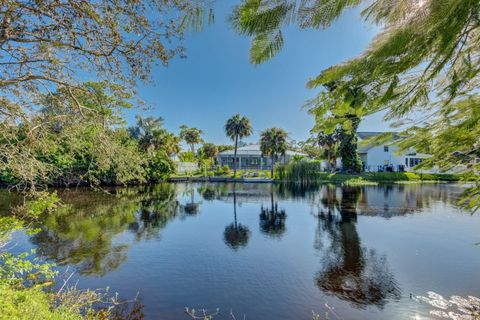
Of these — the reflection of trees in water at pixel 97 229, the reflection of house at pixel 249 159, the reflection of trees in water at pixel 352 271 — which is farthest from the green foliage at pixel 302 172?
the reflection of trees in water at pixel 352 271

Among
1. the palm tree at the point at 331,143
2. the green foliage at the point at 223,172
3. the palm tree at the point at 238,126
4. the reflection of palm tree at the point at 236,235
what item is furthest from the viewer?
the green foliage at the point at 223,172

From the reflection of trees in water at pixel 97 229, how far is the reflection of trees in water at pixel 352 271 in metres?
6.97

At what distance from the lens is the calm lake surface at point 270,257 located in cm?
671

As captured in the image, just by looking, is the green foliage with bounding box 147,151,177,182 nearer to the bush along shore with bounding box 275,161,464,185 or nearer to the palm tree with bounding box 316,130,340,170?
the bush along shore with bounding box 275,161,464,185

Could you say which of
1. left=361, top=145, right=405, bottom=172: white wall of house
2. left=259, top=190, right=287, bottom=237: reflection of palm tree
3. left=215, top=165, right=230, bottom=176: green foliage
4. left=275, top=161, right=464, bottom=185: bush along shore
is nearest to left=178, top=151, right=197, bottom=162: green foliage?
left=215, top=165, right=230, bottom=176: green foliage

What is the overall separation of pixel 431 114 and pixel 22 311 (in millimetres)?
5650

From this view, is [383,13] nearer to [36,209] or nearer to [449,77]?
[449,77]

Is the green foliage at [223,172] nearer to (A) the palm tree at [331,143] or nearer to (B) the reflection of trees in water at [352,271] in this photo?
(A) the palm tree at [331,143]

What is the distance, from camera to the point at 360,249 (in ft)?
34.1

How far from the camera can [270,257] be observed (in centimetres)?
966

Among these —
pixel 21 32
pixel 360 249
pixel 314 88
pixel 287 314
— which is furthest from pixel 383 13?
pixel 360 249

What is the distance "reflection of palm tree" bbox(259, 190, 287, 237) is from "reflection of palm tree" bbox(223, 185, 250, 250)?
1040 mm

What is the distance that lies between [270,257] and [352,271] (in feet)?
9.08

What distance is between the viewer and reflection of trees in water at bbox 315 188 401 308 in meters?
6.94
